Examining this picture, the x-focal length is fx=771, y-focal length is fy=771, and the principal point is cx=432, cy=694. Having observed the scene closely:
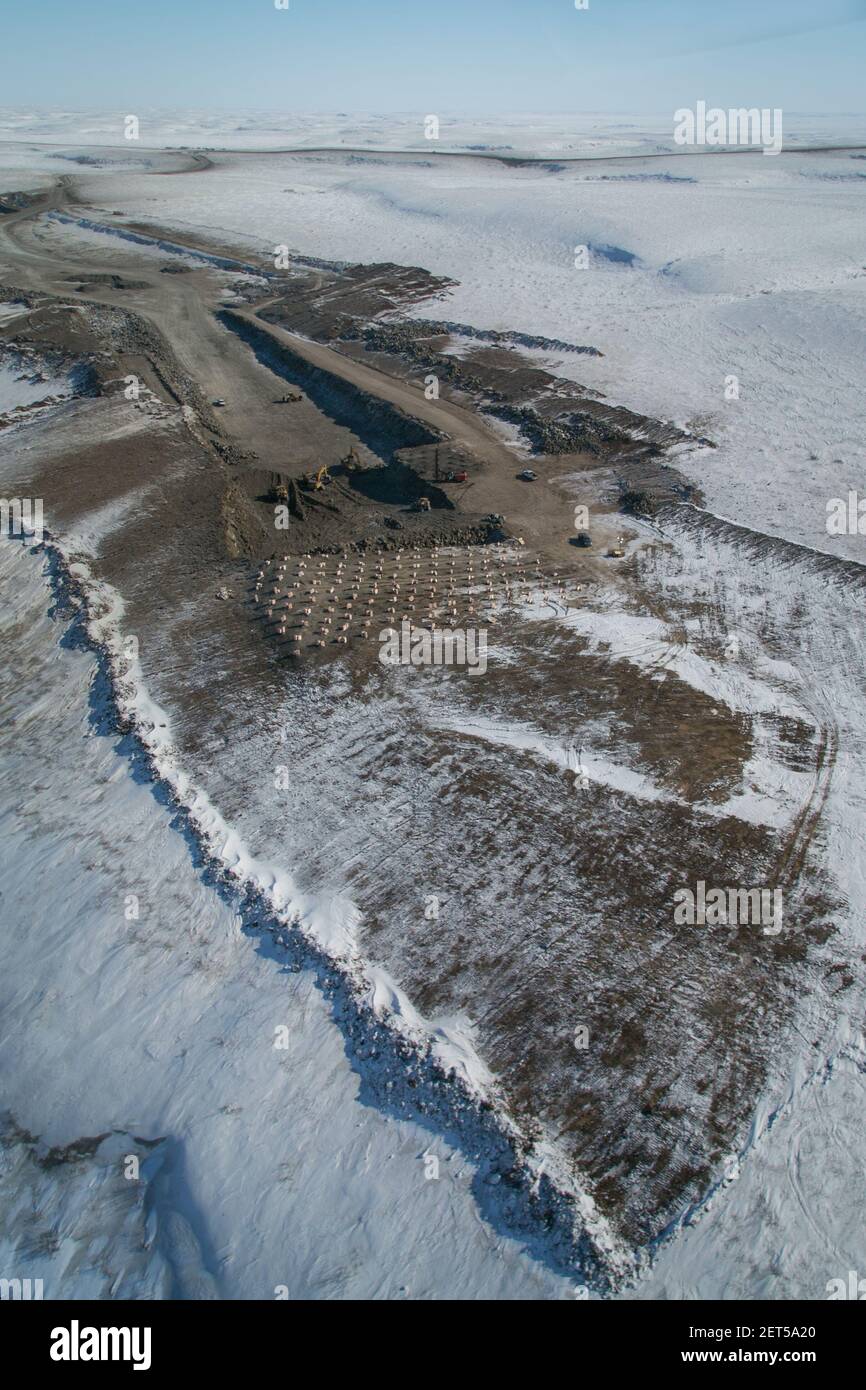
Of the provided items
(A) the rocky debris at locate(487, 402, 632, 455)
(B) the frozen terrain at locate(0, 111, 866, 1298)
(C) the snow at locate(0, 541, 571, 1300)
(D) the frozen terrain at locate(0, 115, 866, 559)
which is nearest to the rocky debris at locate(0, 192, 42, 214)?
(D) the frozen terrain at locate(0, 115, 866, 559)

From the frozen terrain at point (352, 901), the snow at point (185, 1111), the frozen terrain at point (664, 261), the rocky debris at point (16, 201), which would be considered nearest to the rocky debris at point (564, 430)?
the frozen terrain at point (664, 261)

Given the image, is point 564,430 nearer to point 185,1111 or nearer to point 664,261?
point 185,1111

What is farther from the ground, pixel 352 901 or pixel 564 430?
pixel 564 430

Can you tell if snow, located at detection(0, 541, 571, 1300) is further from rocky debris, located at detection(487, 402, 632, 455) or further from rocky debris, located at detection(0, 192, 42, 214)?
rocky debris, located at detection(0, 192, 42, 214)

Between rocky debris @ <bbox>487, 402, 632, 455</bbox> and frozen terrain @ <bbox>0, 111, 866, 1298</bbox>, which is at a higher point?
rocky debris @ <bbox>487, 402, 632, 455</bbox>

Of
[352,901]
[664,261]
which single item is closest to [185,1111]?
[352,901]

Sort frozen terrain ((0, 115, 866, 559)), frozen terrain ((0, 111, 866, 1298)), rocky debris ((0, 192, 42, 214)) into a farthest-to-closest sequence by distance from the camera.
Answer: rocky debris ((0, 192, 42, 214)) < frozen terrain ((0, 115, 866, 559)) < frozen terrain ((0, 111, 866, 1298))

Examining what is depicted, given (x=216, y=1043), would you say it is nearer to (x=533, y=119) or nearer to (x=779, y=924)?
(x=779, y=924)

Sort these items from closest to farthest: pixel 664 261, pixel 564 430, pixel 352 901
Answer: pixel 352 901 → pixel 564 430 → pixel 664 261

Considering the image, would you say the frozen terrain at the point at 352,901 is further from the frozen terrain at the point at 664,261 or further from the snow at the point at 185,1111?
the frozen terrain at the point at 664,261

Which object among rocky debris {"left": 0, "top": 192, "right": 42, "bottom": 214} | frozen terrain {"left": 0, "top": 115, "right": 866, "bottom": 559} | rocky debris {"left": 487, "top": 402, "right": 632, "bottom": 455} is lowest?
rocky debris {"left": 487, "top": 402, "right": 632, "bottom": 455}
